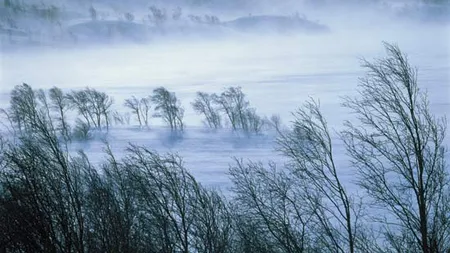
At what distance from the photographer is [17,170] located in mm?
7438

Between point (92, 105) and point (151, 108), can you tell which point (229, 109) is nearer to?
point (151, 108)

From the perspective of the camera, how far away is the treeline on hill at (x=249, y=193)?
23.3 ft

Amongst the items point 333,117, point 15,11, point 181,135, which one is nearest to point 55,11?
point 15,11

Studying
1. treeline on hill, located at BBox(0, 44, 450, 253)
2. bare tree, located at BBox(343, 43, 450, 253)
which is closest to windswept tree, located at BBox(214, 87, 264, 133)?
treeline on hill, located at BBox(0, 44, 450, 253)

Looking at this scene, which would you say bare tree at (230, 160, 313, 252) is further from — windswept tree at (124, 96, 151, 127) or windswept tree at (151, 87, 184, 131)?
windswept tree at (124, 96, 151, 127)

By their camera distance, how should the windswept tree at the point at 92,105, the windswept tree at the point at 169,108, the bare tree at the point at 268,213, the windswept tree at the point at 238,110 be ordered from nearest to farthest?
1. the bare tree at the point at 268,213
2. the windswept tree at the point at 238,110
3. the windswept tree at the point at 92,105
4. the windswept tree at the point at 169,108

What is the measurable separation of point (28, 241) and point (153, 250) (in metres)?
2.59

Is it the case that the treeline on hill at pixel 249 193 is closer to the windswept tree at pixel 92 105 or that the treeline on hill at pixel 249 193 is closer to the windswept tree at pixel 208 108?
the windswept tree at pixel 92 105

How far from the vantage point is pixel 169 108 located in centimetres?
3566

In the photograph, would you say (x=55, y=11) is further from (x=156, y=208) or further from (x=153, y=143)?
(x=156, y=208)

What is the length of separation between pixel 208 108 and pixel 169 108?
3.71 m

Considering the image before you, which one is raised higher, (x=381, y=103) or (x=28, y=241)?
(x=381, y=103)

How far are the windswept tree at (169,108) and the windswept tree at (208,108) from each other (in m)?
1.77

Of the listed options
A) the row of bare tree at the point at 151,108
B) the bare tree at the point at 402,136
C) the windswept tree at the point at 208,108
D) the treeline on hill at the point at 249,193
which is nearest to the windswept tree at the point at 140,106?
the row of bare tree at the point at 151,108
